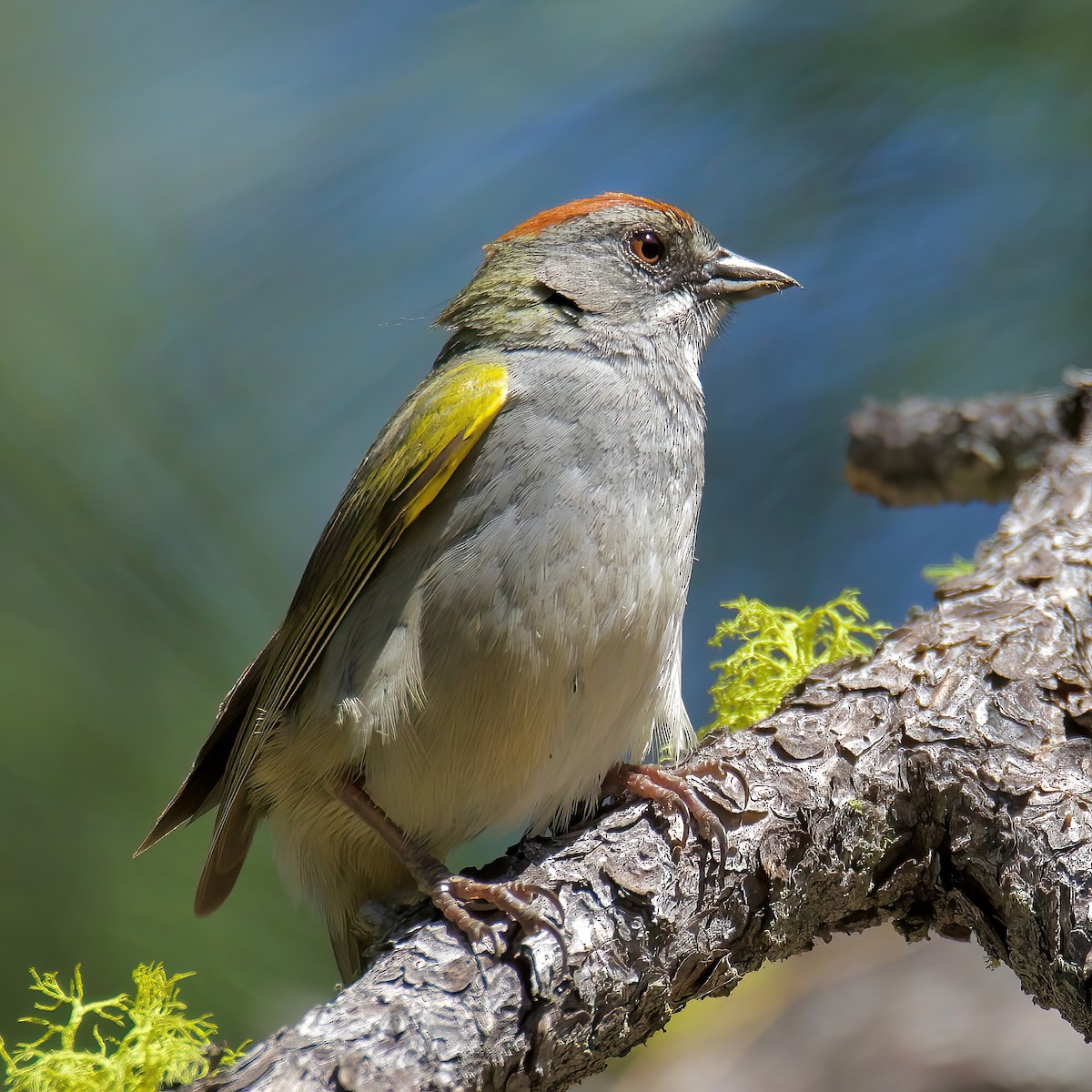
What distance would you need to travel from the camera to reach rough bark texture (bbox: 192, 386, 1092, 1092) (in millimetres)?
1854

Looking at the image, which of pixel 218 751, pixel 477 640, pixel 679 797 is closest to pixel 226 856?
pixel 218 751

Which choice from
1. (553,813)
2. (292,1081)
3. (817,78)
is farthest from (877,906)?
(817,78)

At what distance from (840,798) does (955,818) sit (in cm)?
22

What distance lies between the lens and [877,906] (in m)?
2.36

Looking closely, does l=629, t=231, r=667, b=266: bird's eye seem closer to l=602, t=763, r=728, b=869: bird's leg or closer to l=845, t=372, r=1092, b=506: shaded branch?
l=845, t=372, r=1092, b=506: shaded branch

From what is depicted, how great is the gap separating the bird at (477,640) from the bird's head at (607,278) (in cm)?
3

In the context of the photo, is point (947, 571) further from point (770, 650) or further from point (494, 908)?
point (494, 908)

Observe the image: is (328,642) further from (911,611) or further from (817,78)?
(817,78)

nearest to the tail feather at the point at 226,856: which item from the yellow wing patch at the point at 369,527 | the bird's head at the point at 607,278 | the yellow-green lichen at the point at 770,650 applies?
the yellow wing patch at the point at 369,527

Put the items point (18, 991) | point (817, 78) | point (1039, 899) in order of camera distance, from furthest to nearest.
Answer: point (817, 78) < point (18, 991) < point (1039, 899)

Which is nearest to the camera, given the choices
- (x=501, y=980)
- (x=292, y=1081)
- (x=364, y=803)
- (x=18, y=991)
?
(x=292, y=1081)

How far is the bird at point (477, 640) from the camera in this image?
2.42 meters

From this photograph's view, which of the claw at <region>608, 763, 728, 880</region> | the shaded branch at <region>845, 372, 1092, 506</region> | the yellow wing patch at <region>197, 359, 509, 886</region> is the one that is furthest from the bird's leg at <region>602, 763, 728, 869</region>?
the shaded branch at <region>845, 372, 1092, 506</region>

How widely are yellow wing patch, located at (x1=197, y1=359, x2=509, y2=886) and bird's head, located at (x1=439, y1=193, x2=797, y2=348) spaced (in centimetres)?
29
